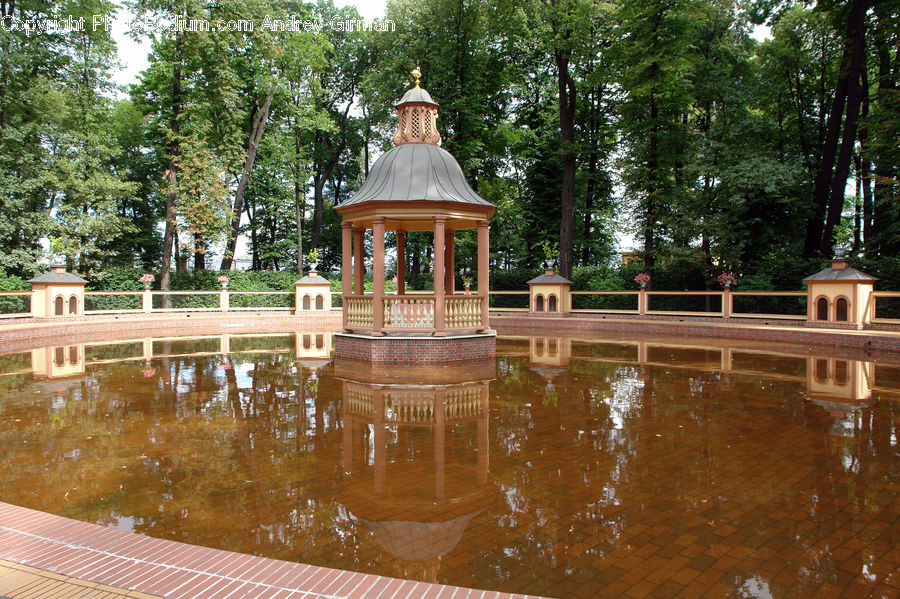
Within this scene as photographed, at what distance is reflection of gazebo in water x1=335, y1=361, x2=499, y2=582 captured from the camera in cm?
372

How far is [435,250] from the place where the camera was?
12.5 m

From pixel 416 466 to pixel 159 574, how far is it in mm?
2603

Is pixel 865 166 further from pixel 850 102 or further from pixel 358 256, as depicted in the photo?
pixel 358 256

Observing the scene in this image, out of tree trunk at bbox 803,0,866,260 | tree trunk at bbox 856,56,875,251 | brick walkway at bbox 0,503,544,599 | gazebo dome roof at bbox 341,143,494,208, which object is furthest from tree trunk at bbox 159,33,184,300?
tree trunk at bbox 856,56,875,251

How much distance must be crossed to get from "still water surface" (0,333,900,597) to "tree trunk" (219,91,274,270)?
20123 mm

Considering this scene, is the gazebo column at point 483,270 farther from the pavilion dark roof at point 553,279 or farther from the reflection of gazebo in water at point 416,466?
the pavilion dark roof at point 553,279

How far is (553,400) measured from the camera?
8227mm

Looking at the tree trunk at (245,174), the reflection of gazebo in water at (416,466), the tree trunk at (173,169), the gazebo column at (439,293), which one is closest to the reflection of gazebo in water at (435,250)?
the gazebo column at (439,293)

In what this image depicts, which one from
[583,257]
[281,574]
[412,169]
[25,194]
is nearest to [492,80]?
[583,257]

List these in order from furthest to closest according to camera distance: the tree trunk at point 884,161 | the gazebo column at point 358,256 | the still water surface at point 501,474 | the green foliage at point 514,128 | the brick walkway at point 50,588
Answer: the green foliage at point 514,128, the tree trunk at point 884,161, the gazebo column at point 358,256, the still water surface at point 501,474, the brick walkway at point 50,588

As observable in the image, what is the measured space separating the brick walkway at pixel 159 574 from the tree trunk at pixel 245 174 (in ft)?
89.9

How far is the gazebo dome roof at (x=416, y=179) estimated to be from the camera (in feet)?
40.4

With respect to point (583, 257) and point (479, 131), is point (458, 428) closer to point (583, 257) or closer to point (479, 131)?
point (479, 131)

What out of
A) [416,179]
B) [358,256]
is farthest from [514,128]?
[416,179]
